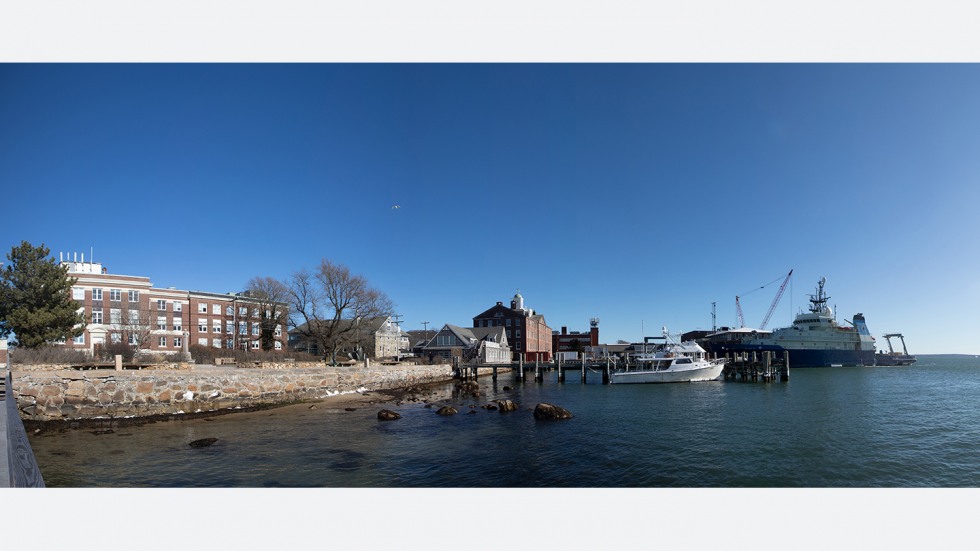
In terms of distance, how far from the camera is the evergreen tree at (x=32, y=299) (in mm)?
29109

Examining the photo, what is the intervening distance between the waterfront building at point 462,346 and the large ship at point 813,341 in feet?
133

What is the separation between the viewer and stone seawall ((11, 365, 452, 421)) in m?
20.4

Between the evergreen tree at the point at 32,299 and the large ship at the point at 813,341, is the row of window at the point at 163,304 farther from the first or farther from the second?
the large ship at the point at 813,341

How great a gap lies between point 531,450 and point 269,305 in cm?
5702

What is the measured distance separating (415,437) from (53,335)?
97.9 ft

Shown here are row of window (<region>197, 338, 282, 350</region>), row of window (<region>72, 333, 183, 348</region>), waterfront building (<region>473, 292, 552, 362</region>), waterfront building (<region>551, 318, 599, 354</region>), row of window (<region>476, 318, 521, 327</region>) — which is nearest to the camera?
row of window (<region>72, 333, 183, 348</region>)

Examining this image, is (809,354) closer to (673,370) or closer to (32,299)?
(673,370)

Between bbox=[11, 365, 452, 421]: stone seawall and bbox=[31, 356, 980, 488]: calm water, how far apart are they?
3.16 meters

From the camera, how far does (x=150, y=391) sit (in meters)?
22.8

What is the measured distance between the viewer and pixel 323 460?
14859 millimetres

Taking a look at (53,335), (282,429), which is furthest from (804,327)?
(53,335)

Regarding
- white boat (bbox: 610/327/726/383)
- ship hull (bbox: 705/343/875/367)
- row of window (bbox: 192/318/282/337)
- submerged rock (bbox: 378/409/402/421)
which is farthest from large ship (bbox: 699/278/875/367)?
row of window (bbox: 192/318/282/337)

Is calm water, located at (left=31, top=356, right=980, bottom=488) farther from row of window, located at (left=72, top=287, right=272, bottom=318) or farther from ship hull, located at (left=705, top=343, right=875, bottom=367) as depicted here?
ship hull, located at (left=705, top=343, right=875, bottom=367)

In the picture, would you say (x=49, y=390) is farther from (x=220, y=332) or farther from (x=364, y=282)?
(x=220, y=332)
